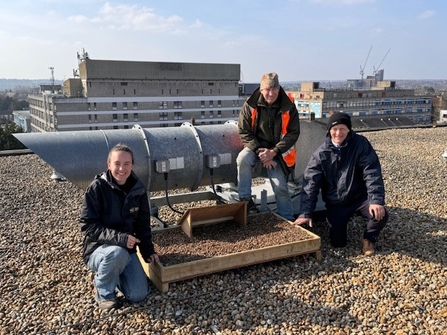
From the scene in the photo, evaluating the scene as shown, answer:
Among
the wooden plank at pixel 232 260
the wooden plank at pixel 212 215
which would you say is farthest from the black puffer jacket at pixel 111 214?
the wooden plank at pixel 212 215

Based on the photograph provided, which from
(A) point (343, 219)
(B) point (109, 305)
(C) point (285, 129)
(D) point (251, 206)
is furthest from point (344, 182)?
(B) point (109, 305)

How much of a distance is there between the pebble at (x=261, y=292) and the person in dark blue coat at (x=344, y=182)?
0.34 m

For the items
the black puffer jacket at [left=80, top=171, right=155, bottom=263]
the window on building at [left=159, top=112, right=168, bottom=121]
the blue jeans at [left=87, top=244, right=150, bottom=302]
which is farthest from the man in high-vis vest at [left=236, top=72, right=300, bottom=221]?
the window on building at [left=159, top=112, right=168, bottom=121]

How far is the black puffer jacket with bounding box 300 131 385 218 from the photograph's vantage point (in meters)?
4.89

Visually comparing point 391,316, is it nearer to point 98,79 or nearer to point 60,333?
point 60,333

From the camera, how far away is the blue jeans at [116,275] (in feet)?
12.2

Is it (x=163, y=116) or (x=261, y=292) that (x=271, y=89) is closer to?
(x=261, y=292)

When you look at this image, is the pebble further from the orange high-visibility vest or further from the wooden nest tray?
the orange high-visibility vest

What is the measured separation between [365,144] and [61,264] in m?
3.84

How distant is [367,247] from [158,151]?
2855 mm

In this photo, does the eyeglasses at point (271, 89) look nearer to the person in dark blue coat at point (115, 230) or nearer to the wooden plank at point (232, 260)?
the wooden plank at point (232, 260)

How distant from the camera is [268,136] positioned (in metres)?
5.44

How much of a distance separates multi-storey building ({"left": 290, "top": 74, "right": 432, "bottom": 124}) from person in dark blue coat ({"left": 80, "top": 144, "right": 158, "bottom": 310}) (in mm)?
61212

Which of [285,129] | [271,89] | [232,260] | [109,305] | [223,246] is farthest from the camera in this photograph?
[285,129]
